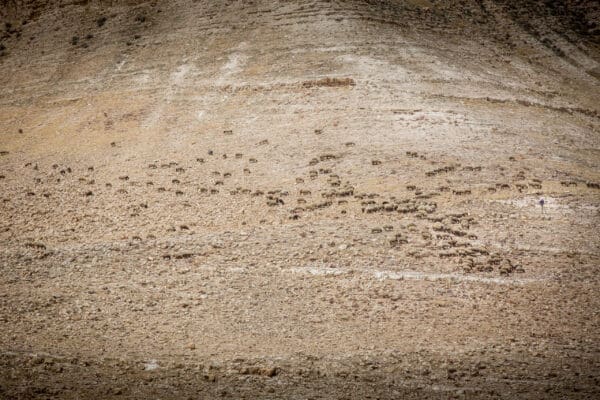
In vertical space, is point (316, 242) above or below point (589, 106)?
above

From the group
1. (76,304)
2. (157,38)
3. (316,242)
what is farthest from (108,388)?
(157,38)

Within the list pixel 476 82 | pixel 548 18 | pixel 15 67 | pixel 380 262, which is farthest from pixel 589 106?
pixel 15 67

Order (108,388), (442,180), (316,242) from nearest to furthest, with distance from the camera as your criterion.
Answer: (108,388) → (316,242) → (442,180)

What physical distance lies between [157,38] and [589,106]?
68.0 ft

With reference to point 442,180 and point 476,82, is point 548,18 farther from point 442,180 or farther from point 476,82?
point 442,180

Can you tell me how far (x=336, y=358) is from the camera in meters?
8.80

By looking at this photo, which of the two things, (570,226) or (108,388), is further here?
(570,226)

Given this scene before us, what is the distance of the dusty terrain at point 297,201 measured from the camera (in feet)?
28.7

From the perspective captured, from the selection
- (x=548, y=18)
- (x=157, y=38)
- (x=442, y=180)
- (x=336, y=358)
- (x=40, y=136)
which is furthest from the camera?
(x=548, y=18)

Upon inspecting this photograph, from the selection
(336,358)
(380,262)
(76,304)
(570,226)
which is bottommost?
(570,226)

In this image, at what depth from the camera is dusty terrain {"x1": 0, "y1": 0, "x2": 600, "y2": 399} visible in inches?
344

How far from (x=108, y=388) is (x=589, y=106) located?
22.9m

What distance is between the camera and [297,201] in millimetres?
15195

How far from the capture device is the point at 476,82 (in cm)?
2261
